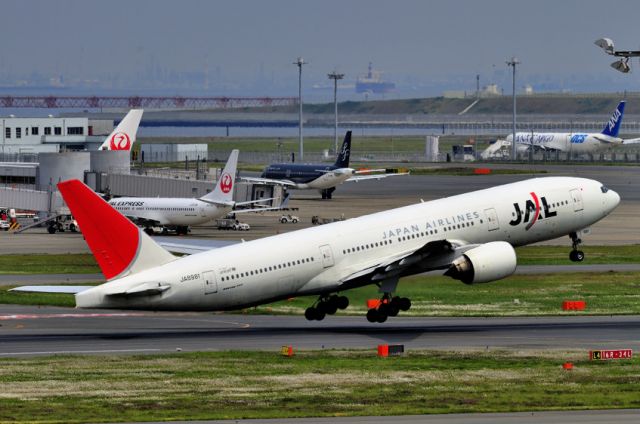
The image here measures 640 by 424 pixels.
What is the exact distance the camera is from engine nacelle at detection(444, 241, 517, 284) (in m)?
61.6

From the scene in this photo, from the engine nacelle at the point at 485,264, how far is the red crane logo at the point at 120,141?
8737 cm

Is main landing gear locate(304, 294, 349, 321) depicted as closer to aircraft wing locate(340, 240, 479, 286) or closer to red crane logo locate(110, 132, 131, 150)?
aircraft wing locate(340, 240, 479, 286)

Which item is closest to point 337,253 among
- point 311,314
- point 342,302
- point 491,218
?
point 342,302

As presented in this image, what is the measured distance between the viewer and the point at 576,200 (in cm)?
6938

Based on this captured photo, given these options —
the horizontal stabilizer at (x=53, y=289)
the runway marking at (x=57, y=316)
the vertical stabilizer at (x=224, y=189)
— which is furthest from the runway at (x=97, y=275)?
the vertical stabilizer at (x=224, y=189)

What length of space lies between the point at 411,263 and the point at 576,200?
12.2m

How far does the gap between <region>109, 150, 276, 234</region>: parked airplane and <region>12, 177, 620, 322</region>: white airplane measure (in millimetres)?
57043

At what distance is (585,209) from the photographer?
70.1 metres

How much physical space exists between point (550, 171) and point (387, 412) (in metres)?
161

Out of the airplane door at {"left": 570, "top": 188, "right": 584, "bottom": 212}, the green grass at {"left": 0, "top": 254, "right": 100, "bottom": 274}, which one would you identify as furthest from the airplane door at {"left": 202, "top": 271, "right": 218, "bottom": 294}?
the green grass at {"left": 0, "top": 254, "right": 100, "bottom": 274}

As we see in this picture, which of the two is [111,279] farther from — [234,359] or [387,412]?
[387,412]

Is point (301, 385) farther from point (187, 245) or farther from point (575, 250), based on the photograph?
point (575, 250)

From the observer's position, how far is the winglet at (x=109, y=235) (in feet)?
177

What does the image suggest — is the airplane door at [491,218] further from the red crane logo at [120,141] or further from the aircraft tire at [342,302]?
the red crane logo at [120,141]
